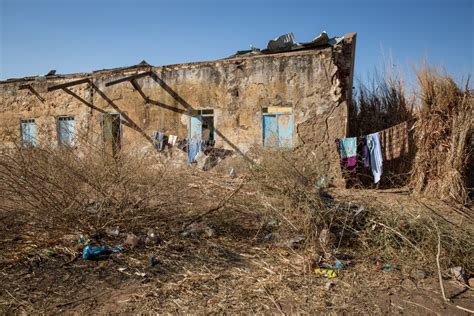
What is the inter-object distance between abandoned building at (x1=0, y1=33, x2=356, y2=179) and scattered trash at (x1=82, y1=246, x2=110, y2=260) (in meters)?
3.46

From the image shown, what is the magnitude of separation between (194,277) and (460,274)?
252 cm

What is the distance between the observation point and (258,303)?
2.69 m

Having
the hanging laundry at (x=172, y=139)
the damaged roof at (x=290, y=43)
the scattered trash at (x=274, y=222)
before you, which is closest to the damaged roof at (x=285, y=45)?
the damaged roof at (x=290, y=43)

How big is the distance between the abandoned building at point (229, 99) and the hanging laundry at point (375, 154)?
2.59ft

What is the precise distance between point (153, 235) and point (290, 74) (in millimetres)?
5771

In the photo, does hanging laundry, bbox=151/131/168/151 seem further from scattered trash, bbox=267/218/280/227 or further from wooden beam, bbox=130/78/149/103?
scattered trash, bbox=267/218/280/227

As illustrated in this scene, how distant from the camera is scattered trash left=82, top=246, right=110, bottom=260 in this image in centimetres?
348

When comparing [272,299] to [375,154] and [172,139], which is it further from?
[172,139]

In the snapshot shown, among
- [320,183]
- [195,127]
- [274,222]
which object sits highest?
[195,127]

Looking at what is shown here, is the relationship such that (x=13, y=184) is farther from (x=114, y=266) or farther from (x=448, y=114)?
(x=448, y=114)

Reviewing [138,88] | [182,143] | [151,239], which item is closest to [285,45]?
[182,143]

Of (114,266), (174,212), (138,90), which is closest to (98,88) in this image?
(138,90)

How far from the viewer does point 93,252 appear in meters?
3.53

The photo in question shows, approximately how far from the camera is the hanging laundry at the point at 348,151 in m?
7.36
